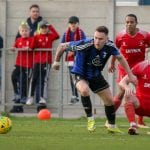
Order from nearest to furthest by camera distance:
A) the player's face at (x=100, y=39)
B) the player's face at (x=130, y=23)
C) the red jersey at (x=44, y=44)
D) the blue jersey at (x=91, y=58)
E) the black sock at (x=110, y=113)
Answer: the player's face at (x=100, y=39) < the blue jersey at (x=91, y=58) < the black sock at (x=110, y=113) < the player's face at (x=130, y=23) < the red jersey at (x=44, y=44)

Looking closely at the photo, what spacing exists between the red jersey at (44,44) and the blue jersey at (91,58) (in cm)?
544

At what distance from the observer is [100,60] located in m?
14.1

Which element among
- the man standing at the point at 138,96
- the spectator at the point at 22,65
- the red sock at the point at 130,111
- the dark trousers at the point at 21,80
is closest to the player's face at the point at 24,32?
the spectator at the point at 22,65

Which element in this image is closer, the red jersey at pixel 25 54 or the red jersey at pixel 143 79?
the red jersey at pixel 143 79

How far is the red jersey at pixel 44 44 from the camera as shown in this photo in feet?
64.5

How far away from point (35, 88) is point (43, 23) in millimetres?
1533

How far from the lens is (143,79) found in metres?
14.2

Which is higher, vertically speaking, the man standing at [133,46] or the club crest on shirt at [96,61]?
the man standing at [133,46]

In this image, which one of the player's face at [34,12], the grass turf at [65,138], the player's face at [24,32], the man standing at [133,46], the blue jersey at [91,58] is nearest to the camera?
the grass turf at [65,138]

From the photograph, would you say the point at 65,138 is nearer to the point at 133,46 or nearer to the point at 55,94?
the point at 133,46

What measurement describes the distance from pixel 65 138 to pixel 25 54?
7.21 metres

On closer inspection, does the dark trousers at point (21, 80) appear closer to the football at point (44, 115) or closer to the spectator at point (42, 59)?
the spectator at point (42, 59)

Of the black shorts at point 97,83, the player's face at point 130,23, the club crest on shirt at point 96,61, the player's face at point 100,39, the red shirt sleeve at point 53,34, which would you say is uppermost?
the red shirt sleeve at point 53,34

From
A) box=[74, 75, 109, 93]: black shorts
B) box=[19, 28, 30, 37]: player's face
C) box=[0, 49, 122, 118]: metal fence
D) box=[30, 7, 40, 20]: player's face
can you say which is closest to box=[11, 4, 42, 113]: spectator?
box=[30, 7, 40, 20]: player's face
